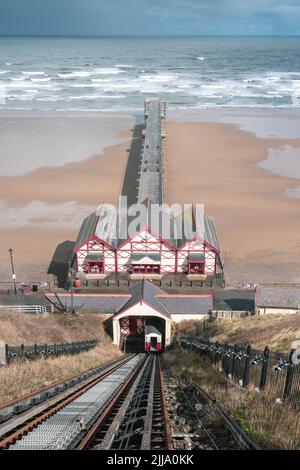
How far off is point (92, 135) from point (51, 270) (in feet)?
130

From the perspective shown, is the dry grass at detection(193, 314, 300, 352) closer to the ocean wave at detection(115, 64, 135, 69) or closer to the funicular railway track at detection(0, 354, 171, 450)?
the funicular railway track at detection(0, 354, 171, 450)

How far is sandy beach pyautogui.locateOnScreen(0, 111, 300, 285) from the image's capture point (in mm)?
33688

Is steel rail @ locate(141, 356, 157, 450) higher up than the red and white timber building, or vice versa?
the red and white timber building

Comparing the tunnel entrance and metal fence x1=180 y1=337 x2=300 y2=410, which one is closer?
metal fence x1=180 y1=337 x2=300 y2=410

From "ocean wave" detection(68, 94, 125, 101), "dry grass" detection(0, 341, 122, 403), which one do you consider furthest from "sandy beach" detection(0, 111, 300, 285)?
"ocean wave" detection(68, 94, 125, 101)

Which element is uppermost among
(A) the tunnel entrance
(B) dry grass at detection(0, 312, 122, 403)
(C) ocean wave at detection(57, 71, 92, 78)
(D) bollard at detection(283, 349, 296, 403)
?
(C) ocean wave at detection(57, 71, 92, 78)

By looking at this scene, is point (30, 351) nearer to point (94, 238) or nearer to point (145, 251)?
point (94, 238)

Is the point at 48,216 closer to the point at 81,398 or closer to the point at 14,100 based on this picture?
the point at 81,398

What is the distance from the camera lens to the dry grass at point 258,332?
15328 mm

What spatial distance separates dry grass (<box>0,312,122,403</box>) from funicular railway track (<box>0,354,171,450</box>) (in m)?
1.59

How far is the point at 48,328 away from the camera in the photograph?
65.4 ft

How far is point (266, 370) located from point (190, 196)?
36082 mm

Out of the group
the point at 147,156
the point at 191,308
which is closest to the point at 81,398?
the point at 191,308

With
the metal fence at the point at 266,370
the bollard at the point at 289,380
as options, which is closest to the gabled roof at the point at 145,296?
the metal fence at the point at 266,370
